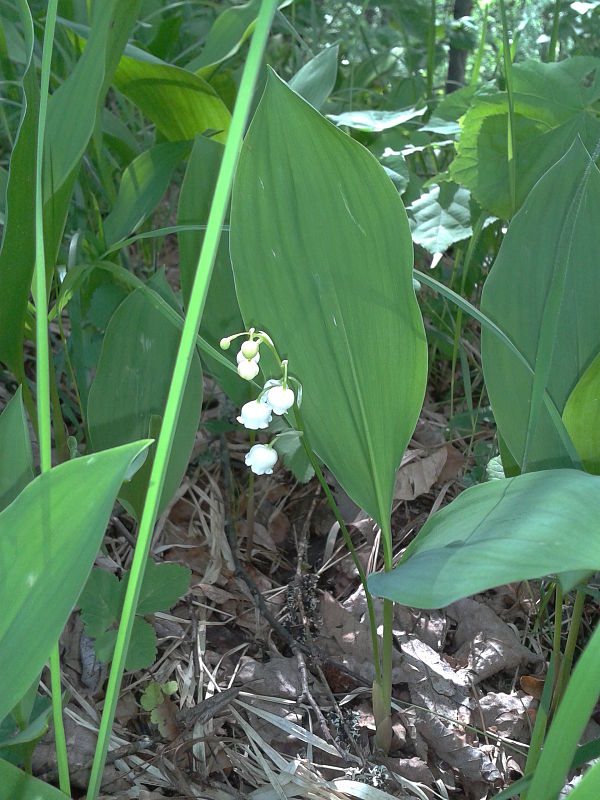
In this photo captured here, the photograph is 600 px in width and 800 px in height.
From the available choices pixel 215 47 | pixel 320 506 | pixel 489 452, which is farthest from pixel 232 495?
pixel 215 47

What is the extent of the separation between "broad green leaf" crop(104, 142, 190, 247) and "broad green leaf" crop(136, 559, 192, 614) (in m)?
0.64

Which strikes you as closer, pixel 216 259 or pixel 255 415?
pixel 255 415

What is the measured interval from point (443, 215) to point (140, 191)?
577mm

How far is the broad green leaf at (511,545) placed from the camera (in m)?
0.57

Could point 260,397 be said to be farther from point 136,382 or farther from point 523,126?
point 523,126

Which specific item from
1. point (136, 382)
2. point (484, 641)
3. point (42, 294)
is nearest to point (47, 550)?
point (42, 294)

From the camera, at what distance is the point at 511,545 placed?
602mm

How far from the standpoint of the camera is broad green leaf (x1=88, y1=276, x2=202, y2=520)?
1.19m

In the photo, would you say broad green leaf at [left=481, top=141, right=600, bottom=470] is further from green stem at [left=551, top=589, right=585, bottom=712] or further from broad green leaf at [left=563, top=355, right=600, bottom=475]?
green stem at [left=551, top=589, right=585, bottom=712]

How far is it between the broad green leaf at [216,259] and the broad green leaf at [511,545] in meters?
0.66

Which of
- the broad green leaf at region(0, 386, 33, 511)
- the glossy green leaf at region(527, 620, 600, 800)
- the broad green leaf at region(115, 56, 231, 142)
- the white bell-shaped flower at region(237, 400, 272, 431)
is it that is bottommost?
the glossy green leaf at region(527, 620, 600, 800)

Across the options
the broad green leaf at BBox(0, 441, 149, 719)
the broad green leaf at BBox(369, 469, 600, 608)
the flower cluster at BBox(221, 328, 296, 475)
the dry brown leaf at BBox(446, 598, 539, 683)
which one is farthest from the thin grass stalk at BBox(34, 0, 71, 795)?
the dry brown leaf at BBox(446, 598, 539, 683)

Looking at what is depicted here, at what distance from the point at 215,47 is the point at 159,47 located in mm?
441

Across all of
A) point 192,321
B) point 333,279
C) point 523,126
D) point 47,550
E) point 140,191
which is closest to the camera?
point 192,321
